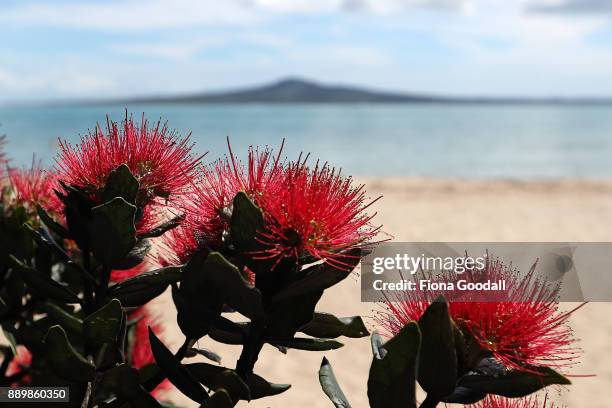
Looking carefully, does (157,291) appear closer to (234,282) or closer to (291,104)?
(234,282)

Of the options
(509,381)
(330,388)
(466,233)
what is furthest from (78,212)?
(466,233)

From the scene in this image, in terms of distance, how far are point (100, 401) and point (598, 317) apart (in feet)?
24.2

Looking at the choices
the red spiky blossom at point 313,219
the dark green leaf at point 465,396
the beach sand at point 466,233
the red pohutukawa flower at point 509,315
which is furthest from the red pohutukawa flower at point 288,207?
the beach sand at point 466,233

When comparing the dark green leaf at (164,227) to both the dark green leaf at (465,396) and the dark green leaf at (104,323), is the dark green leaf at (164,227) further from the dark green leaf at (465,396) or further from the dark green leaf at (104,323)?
the dark green leaf at (465,396)

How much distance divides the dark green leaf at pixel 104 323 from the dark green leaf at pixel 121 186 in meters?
0.17

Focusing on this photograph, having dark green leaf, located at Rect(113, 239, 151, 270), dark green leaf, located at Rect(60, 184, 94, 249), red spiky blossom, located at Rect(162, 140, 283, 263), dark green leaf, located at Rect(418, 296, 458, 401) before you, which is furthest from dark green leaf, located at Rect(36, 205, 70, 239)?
dark green leaf, located at Rect(418, 296, 458, 401)

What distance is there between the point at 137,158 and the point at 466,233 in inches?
457

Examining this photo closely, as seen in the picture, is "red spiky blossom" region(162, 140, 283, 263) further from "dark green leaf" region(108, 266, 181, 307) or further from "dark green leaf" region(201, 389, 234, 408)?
"dark green leaf" region(201, 389, 234, 408)

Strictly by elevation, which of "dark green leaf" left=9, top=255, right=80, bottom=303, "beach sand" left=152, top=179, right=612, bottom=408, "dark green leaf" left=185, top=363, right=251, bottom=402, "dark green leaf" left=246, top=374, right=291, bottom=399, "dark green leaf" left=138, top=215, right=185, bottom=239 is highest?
"dark green leaf" left=138, top=215, right=185, bottom=239

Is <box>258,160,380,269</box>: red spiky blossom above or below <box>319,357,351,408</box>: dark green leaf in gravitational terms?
above

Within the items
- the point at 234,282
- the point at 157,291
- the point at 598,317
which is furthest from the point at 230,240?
the point at 598,317

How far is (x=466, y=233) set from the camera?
12.4 meters

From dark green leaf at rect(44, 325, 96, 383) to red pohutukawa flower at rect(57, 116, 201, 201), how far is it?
25cm

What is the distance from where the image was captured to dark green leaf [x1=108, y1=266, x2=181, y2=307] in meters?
1.15
